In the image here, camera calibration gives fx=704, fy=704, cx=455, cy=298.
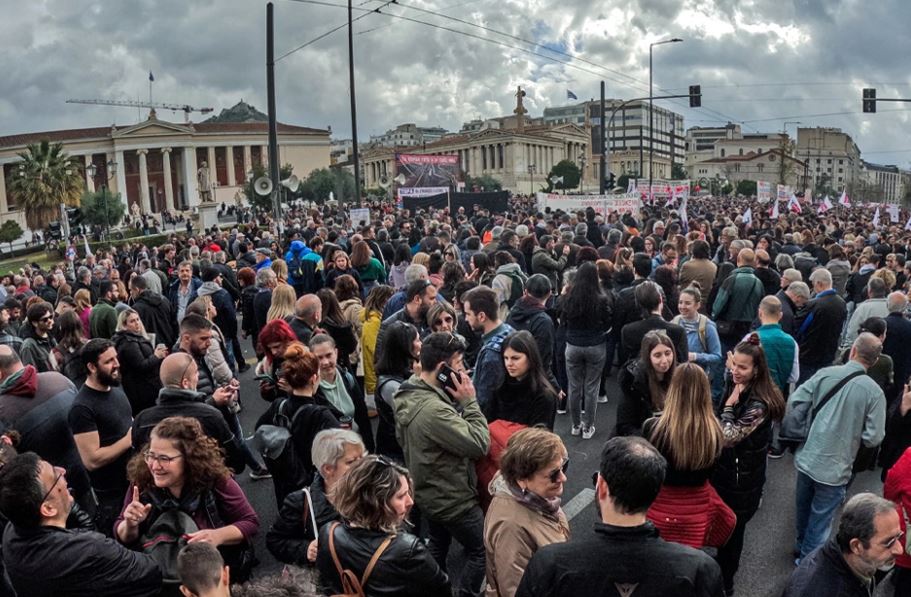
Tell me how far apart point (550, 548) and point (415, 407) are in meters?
1.37

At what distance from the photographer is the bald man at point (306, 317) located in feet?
19.8

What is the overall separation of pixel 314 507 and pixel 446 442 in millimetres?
735

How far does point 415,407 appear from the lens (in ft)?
11.8

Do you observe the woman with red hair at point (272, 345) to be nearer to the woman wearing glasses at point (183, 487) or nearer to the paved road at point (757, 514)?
the paved road at point (757, 514)

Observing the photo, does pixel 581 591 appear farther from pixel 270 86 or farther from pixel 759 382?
pixel 270 86

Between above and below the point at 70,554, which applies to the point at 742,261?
above

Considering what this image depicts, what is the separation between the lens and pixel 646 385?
444 centimetres

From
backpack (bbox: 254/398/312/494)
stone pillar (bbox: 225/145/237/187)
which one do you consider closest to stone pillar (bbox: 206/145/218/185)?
stone pillar (bbox: 225/145/237/187)

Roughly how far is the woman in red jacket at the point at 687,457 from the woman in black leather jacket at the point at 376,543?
4.35ft

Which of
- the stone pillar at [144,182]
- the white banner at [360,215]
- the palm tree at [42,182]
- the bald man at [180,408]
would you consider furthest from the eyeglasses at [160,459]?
the stone pillar at [144,182]

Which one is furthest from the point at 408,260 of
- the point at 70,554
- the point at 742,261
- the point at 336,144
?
the point at 336,144

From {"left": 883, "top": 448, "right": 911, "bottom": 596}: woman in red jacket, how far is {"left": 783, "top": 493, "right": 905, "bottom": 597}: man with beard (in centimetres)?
110

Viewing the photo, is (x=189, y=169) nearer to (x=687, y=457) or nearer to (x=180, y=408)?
(x=180, y=408)

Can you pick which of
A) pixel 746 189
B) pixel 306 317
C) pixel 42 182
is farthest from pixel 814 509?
pixel 746 189
